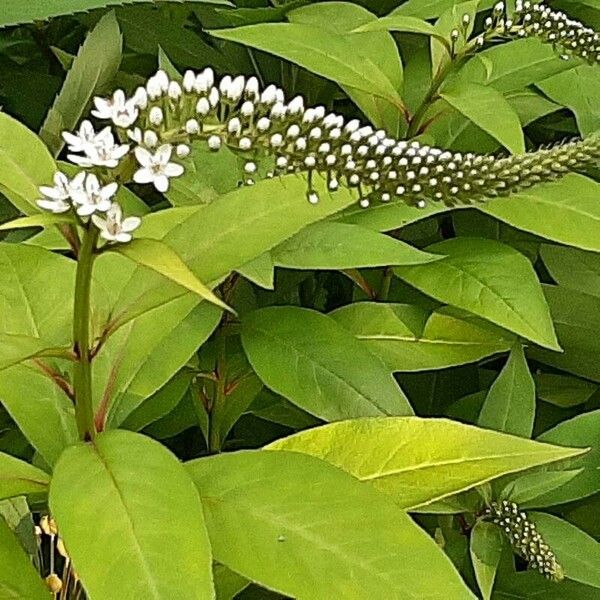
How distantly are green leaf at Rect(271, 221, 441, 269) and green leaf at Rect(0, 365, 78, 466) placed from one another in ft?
0.74

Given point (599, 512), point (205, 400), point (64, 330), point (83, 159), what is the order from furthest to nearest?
point (599, 512) < point (205, 400) < point (64, 330) < point (83, 159)

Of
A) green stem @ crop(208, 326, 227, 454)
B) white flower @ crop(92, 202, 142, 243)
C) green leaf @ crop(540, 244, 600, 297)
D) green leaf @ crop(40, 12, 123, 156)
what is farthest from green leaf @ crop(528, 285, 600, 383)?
white flower @ crop(92, 202, 142, 243)

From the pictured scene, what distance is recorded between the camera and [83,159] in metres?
0.53

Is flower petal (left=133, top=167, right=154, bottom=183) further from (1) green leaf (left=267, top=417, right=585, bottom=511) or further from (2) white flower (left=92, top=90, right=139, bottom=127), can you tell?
(1) green leaf (left=267, top=417, right=585, bottom=511)

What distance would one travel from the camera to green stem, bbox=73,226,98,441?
1.70 ft

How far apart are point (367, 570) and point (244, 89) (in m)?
0.27

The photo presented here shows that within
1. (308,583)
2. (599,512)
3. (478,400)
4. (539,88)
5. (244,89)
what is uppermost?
(244,89)

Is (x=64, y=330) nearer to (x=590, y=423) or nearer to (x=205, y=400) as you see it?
(x=205, y=400)

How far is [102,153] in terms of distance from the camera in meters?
Result: 0.53

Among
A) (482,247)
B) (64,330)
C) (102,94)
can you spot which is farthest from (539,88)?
(64,330)

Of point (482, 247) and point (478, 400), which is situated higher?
point (482, 247)

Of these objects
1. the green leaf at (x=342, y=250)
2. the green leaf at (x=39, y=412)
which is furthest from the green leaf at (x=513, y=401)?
the green leaf at (x=39, y=412)

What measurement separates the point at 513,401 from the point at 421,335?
10 centimetres

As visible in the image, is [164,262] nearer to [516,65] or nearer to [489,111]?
[489,111]
